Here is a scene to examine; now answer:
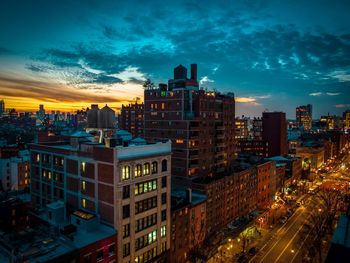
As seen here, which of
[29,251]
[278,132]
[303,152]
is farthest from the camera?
[303,152]

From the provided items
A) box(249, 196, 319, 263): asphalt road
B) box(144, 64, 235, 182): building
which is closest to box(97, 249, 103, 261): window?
box(144, 64, 235, 182): building

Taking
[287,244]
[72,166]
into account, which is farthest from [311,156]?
[72,166]

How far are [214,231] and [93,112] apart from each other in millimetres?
47371

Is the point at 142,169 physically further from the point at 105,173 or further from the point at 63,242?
the point at 63,242

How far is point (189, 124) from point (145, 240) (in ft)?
128

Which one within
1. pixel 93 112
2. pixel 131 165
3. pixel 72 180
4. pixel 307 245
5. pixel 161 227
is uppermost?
pixel 93 112

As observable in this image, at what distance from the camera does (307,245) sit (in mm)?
74938

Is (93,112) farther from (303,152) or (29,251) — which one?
(303,152)

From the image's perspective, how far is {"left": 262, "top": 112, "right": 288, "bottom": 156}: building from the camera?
165125 millimetres

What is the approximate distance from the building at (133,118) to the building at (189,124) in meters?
91.2

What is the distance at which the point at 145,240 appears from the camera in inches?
1993

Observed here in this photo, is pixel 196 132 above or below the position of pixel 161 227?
above

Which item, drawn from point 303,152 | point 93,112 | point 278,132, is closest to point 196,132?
point 93,112

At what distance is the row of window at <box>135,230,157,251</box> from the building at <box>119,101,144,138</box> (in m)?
133
